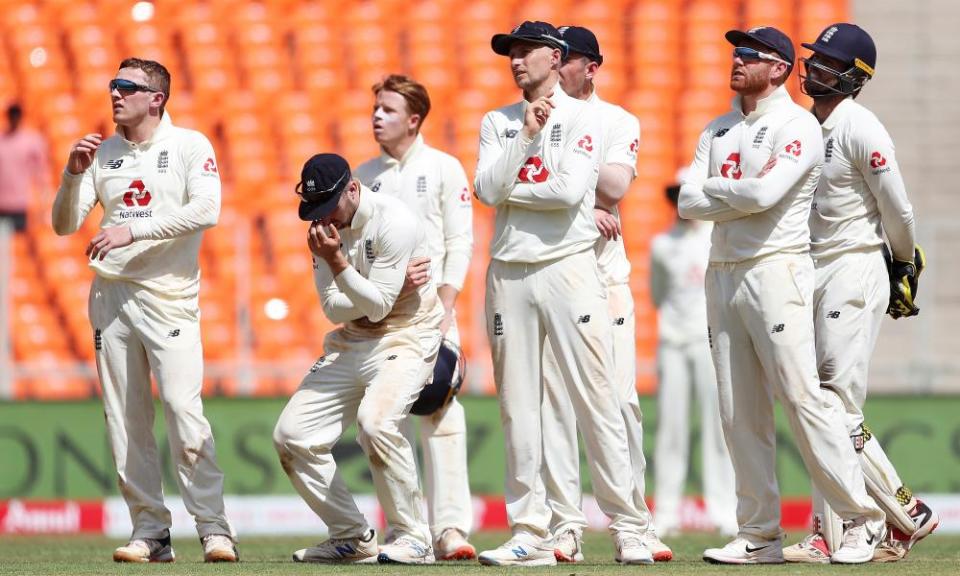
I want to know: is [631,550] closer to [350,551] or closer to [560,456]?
[560,456]

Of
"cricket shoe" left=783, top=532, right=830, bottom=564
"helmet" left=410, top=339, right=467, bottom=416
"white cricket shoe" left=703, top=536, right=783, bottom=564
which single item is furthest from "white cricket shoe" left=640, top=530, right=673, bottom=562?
"helmet" left=410, top=339, right=467, bottom=416

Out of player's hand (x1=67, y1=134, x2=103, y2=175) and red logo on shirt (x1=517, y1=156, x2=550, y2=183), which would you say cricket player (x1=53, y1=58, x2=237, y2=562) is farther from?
red logo on shirt (x1=517, y1=156, x2=550, y2=183)

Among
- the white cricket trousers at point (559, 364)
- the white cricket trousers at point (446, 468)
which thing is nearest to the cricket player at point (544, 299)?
the white cricket trousers at point (559, 364)

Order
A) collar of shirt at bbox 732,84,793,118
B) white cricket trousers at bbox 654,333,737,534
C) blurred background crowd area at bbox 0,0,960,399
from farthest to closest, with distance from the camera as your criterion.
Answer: blurred background crowd area at bbox 0,0,960,399
white cricket trousers at bbox 654,333,737,534
collar of shirt at bbox 732,84,793,118

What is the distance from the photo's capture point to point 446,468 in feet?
26.2

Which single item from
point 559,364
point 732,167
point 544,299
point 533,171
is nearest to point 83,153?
point 533,171

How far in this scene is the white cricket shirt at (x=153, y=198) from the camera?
7594mm

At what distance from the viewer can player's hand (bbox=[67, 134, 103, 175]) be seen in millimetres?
7469

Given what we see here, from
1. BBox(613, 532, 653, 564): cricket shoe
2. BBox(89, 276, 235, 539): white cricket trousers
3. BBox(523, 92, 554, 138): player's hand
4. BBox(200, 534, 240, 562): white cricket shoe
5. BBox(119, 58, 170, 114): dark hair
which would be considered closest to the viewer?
BBox(523, 92, 554, 138): player's hand

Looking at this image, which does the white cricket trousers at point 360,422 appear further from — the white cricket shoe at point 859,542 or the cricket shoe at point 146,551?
the white cricket shoe at point 859,542

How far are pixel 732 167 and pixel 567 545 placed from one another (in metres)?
1.84

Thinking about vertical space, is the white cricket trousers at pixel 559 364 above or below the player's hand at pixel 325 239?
below

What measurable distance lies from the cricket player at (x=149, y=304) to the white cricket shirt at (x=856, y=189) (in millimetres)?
2783

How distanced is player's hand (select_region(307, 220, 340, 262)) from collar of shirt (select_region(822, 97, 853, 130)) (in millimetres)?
2234
